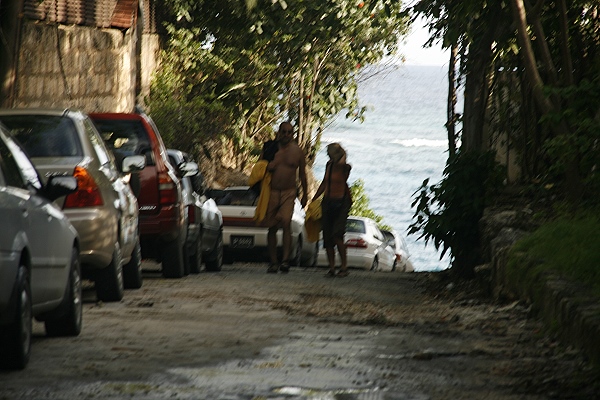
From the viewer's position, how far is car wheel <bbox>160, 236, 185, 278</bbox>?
1426 centimetres

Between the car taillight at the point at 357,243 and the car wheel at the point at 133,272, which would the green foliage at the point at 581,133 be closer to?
the car wheel at the point at 133,272

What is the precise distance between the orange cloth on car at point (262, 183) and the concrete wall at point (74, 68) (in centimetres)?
559

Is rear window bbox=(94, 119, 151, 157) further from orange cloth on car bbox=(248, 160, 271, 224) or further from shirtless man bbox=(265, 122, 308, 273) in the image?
orange cloth on car bbox=(248, 160, 271, 224)

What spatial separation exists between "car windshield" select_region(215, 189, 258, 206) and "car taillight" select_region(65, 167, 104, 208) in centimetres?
1191

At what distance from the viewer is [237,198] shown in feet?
73.6

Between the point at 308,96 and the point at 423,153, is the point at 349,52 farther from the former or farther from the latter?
the point at 423,153

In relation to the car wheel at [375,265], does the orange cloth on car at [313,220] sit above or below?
above

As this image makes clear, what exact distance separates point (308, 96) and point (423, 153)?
76.5 metres

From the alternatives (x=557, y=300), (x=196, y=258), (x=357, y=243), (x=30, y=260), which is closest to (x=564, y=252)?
(x=557, y=300)

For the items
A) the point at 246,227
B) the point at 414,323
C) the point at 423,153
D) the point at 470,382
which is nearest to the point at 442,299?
the point at 414,323

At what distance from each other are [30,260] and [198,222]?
29.4 feet

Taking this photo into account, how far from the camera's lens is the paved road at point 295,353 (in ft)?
20.9

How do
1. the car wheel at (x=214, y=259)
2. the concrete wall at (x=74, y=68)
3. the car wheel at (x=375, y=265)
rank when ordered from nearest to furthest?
the car wheel at (x=214, y=259), the concrete wall at (x=74, y=68), the car wheel at (x=375, y=265)

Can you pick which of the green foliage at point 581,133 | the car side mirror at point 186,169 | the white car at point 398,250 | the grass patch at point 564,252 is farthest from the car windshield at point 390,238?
the grass patch at point 564,252
